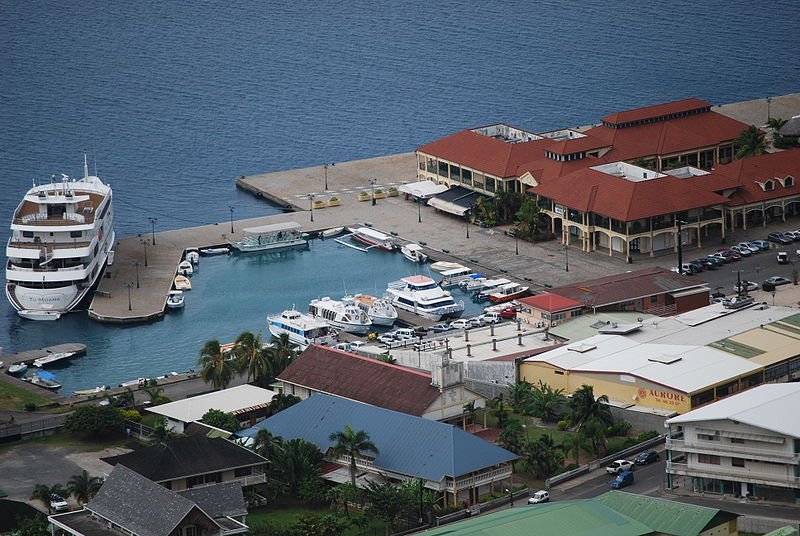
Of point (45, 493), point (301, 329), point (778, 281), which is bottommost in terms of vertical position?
point (301, 329)

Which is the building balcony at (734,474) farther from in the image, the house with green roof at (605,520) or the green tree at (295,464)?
the green tree at (295,464)

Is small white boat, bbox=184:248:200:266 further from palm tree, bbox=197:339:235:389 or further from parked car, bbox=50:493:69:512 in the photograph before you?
parked car, bbox=50:493:69:512

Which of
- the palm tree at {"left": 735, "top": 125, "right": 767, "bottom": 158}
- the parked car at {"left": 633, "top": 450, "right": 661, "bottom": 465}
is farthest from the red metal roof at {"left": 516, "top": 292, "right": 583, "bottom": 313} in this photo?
the palm tree at {"left": 735, "top": 125, "right": 767, "bottom": 158}

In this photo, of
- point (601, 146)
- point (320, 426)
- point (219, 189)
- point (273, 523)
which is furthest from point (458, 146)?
point (273, 523)

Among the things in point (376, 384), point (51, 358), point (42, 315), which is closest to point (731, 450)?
point (376, 384)

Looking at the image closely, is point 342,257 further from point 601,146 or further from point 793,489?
point 793,489

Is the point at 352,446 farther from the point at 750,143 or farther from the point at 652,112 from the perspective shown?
the point at 750,143
